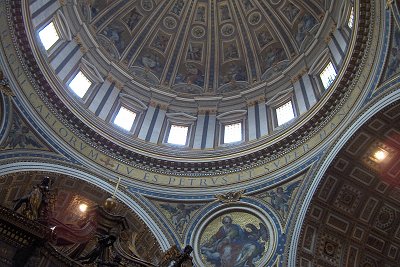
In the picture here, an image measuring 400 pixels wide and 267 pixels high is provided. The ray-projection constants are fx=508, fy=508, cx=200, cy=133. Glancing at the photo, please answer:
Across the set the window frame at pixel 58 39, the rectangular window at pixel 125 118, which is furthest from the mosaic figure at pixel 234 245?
the window frame at pixel 58 39

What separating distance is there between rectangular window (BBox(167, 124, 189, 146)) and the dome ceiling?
10.1ft

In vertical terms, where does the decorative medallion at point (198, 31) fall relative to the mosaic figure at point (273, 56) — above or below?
above

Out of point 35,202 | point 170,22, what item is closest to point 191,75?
point 170,22

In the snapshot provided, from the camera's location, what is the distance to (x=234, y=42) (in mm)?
31578

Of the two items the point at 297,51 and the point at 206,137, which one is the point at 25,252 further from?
the point at 297,51

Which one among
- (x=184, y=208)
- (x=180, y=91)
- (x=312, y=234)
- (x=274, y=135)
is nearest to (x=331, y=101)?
A: (x=274, y=135)

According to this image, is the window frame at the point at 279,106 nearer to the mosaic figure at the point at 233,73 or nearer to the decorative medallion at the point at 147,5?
the mosaic figure at the point at 233,73

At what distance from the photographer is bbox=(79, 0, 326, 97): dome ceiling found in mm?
28422

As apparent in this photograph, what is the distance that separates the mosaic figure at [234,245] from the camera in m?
19.6

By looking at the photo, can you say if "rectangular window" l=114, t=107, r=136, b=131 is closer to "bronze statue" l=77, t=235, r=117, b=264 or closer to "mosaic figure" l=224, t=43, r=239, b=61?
"mosaic figure" l=224, t=43, r=239, b=61

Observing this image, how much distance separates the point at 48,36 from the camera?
23.5 metres

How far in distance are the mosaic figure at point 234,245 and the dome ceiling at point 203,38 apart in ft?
32.4

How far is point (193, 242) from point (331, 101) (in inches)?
314

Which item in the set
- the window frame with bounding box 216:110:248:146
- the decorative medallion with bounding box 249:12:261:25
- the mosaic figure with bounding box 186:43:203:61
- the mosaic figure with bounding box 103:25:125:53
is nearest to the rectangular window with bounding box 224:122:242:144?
the window frame with bounding box 216:110:248:146
